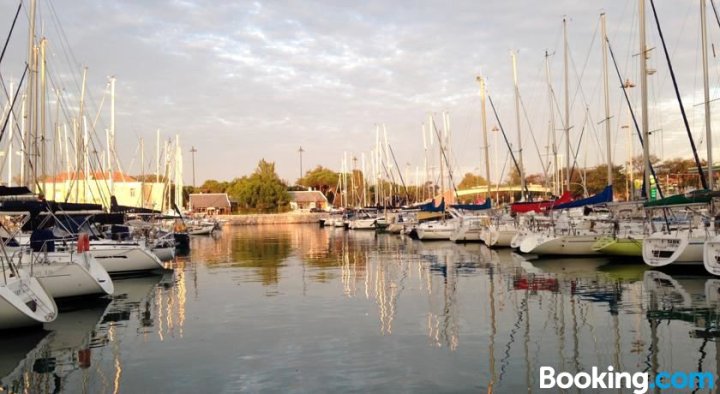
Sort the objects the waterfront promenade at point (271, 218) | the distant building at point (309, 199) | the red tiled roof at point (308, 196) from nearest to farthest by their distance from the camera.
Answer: the waterfront promenade at point (271, 218)
the distant building at point (309, 199)
the red tiled roof at point (308, 196)

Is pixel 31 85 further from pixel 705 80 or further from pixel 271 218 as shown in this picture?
pixel 271 218

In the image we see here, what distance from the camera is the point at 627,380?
31.4 feet

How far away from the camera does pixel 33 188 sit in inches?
993

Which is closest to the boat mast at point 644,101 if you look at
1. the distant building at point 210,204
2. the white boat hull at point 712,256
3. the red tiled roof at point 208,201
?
the white boat hull at point 712,256

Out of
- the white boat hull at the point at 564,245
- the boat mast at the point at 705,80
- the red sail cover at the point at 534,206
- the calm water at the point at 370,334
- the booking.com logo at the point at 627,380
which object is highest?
the boat mast at the point at 705,80

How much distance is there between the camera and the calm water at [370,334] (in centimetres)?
1016

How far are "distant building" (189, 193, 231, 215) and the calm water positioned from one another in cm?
10362

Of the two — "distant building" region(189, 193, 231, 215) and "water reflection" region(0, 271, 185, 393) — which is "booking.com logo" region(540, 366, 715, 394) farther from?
"distant building" region(189, 193, 231, 215)

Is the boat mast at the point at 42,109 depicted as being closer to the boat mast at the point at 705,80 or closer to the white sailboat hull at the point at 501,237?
the white sailboat hull at the point at 501,237

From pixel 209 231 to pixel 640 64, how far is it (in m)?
57.5

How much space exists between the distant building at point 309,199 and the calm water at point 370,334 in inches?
4583

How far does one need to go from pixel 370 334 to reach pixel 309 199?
5064 inches

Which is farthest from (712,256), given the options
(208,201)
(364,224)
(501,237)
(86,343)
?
(208,201)

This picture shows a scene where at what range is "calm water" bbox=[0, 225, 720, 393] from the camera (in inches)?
400
